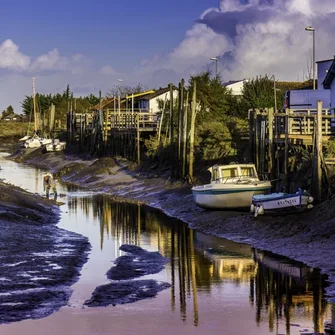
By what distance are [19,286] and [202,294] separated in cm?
421

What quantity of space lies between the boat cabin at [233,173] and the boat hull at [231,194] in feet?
1.76

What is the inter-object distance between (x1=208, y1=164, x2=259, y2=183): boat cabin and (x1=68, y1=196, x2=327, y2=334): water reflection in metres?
2.40

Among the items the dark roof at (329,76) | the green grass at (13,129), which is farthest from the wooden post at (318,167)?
the green grass at (13,129)

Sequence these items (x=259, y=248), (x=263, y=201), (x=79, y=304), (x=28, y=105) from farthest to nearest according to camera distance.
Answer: (x=28, y=105) → (x=263, y=201) → (x=259, y=248) → (x=79, y=304)

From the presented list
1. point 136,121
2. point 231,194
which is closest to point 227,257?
point 231,194

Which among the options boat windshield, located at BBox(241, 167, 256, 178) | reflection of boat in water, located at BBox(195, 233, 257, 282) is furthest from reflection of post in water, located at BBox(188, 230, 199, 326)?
boat windshield, located at BBox(241, 167, 256, 178)

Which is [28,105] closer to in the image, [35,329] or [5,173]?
[5,173]

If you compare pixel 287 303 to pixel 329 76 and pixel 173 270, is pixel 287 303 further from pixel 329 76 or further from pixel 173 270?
pixel 329 76

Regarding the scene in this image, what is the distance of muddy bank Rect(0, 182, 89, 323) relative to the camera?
1745 centimetres

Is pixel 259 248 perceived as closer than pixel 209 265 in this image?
No

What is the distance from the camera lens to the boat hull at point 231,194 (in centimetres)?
3131

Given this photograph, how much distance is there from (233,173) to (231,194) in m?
1.38

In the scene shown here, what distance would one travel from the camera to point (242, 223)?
96.2ft

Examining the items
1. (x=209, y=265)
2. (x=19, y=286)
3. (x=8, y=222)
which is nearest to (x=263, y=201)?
(x=209, y=265)
